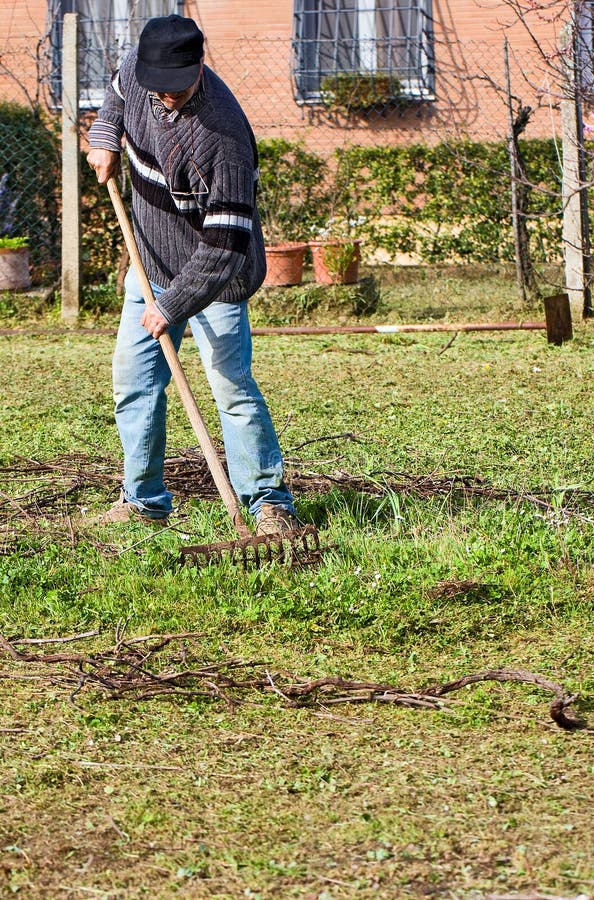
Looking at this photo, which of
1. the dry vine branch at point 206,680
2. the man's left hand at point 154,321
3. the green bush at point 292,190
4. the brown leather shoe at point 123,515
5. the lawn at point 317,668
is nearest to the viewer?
the lawn at point 317,668

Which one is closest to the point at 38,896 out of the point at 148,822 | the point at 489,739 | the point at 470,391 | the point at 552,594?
the point at 148,822

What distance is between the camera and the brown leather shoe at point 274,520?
4375 millimetres

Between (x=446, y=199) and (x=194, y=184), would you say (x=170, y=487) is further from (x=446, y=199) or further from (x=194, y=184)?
(x=446, y=199)

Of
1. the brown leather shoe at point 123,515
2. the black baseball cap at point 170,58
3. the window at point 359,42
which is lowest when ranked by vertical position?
the brown leather shoe at point 123,515

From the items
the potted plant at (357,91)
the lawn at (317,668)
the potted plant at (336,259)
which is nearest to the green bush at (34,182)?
the potted plant at (336,259)

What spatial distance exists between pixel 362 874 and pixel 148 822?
0.53 meters

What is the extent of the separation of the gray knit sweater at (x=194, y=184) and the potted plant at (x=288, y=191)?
611 centimetres

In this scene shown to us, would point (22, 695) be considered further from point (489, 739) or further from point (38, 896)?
point (489, 739)

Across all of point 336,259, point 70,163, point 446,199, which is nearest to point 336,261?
point 336,259

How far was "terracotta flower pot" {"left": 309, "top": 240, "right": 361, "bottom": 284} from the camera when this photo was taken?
969 cm

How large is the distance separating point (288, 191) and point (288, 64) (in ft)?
12.1

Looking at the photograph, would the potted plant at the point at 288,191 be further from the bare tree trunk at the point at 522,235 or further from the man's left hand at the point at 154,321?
the man's left hand at the point at 154,321

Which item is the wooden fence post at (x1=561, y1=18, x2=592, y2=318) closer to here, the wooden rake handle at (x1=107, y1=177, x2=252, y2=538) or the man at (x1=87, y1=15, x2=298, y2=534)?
the man at (x1=87, y1=15, x2=298, y2=534)

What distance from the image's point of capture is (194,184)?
4.09 metres
